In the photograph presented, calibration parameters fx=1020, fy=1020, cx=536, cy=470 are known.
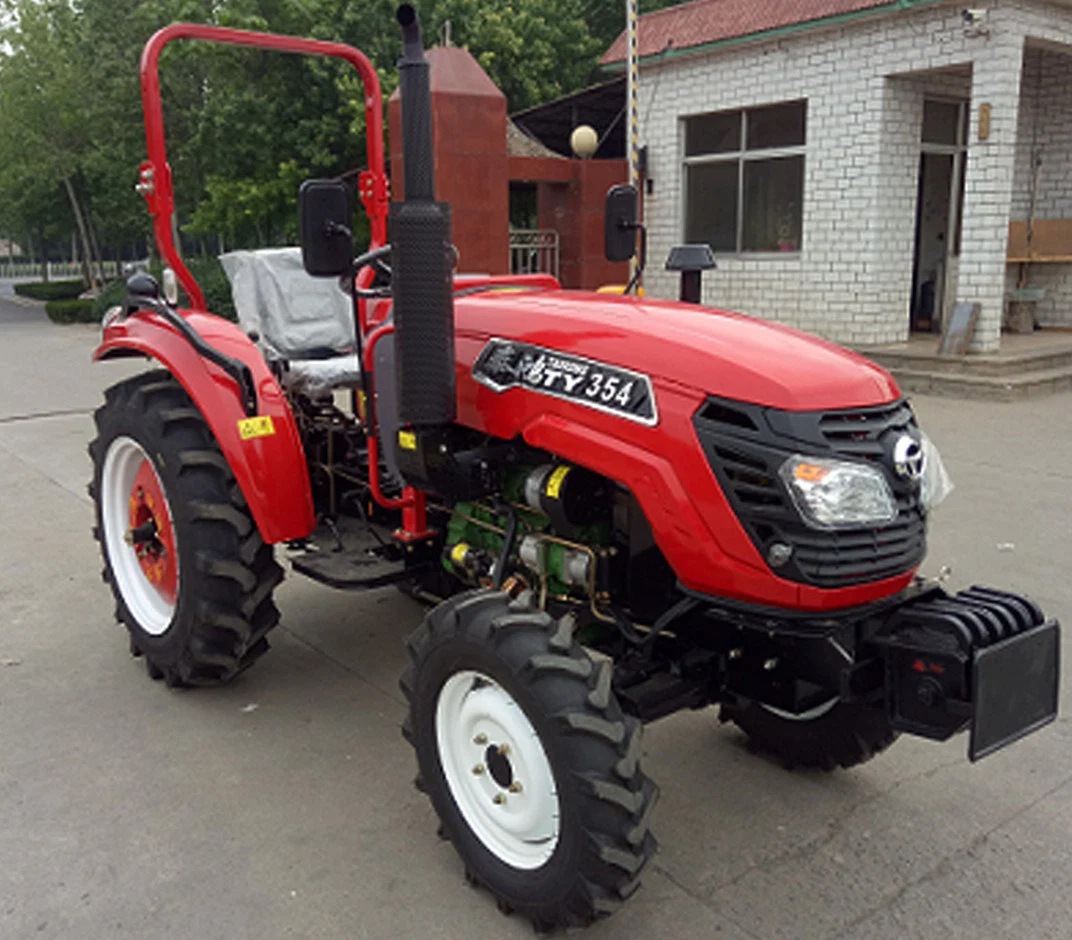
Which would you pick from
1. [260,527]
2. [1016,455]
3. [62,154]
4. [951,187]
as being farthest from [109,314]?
[62,154]

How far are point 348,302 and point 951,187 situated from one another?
9.93 metres

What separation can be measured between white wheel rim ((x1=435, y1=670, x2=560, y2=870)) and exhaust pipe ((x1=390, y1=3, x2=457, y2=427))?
72 cm

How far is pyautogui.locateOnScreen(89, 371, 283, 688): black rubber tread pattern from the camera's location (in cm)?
353

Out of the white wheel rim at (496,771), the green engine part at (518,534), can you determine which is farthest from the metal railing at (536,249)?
the white wheel rim at (496,771)

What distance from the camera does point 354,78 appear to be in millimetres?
16094

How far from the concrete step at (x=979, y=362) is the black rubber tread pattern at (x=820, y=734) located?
7617 millimetres

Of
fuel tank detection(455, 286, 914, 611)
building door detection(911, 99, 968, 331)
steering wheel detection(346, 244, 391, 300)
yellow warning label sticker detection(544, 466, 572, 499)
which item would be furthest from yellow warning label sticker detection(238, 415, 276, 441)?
building door detection(911, 99, 968, 331)

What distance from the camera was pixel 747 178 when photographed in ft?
40.8

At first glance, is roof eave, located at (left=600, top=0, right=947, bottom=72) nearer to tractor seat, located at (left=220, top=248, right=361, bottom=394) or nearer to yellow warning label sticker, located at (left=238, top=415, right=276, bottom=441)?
tractor seat, located at (left=220, top=248, right=361, bottom=394)

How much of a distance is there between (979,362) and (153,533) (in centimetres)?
837

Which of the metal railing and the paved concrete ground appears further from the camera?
the metal railing

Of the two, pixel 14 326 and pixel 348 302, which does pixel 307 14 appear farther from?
pixel 348 302

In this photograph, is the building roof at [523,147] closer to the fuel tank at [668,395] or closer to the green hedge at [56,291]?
the fuel tank at [668,395]

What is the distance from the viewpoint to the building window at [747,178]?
1194 centimetres
